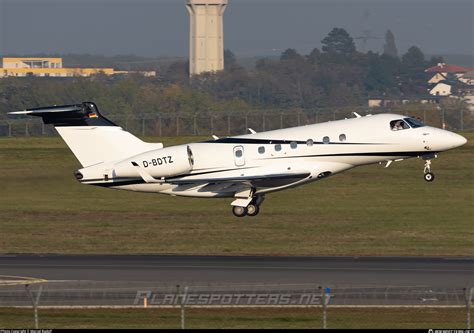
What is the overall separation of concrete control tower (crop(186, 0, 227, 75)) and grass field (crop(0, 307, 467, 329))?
137554 millimetres

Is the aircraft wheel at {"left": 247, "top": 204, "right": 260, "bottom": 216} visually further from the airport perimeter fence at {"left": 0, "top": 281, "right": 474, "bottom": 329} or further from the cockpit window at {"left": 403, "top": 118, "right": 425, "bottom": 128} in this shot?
the airport perimeter fence at {"left": 0, "top": 281, "right": 474, "bottom": 329}

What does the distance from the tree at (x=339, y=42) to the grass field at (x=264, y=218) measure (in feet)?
354

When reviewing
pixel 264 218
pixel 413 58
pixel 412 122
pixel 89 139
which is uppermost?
pixel 413 58

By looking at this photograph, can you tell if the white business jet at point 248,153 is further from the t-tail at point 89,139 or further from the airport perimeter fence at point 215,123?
the airport perimeter fence at point 215,123

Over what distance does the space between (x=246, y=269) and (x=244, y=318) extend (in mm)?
7924

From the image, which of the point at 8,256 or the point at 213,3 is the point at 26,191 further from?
the point at 213,3

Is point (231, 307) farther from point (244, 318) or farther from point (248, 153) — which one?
point (248, 153)

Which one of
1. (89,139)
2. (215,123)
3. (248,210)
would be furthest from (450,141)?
(215,123)

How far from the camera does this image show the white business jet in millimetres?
42938

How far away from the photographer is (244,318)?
28312 millimetres

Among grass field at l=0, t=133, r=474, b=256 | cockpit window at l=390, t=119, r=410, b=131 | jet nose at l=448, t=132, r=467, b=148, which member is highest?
cockpit window at l=390, t=119, r=410, b=131

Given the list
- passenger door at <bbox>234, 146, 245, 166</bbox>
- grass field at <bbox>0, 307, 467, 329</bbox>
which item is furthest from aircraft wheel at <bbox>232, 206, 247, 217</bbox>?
grass field at <bbox>0, 307, 467, 329</bbox>

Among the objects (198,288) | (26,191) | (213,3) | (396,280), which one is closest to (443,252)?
(396,280)

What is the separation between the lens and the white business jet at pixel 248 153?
42.9 meters
